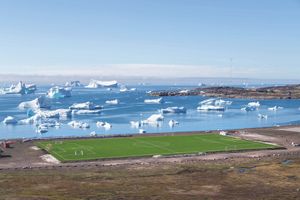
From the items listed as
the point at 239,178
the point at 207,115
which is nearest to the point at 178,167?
the point at 239,178

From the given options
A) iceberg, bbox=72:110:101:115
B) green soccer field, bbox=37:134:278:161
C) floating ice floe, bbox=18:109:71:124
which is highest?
green soccer field, bbox=37:134:278:161

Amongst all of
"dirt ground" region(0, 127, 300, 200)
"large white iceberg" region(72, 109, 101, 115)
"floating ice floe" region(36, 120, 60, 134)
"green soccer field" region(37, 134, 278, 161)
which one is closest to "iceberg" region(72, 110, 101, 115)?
"large white iceberg" region(72, 109, 101, 115)

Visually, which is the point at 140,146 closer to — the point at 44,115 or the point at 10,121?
the point at 10,121

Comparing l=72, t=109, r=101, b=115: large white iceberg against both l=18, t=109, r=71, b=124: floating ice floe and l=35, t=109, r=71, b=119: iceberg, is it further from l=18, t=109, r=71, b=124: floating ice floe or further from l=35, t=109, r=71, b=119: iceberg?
l=35, t=109, r=71, b=119: iceberg

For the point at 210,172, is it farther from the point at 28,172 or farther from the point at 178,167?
the point at 28,172

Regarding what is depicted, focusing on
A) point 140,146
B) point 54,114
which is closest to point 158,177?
point 140,146
